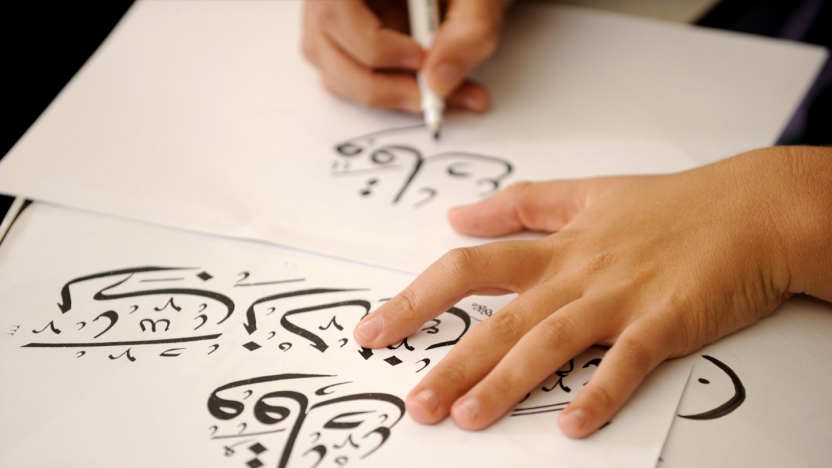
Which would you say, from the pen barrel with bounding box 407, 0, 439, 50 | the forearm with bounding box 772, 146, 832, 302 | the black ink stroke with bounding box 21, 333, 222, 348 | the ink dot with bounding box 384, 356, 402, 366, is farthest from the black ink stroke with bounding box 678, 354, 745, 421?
the pen barrel with bounding box 407, 0, 439, 50

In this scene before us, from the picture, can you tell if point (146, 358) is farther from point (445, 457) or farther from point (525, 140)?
point (525, 140)

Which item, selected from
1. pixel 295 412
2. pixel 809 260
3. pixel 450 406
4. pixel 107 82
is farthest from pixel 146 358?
pixel 809 260

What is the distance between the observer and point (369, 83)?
713mm

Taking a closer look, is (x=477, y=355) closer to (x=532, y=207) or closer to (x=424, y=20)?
(x=532, y=207)

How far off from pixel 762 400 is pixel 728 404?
0.03 meters

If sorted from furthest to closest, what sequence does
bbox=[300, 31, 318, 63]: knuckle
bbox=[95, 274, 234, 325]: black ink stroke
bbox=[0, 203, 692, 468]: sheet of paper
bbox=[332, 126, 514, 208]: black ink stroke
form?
1. bbox=[300, 31, 318, 63]: knuckle
2. bbox=[332, 126, 514, 208]: black ink stroke
3. bbox=[95, 274, 234, 325]: black ink stroke
4. bbox=[0, 203, 692, 468]: sheet of paper

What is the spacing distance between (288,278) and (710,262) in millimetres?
345

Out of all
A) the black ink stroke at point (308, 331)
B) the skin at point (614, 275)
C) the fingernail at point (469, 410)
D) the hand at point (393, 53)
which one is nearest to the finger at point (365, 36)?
the hand at point (393, 53)

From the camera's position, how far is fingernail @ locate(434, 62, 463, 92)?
27.3 inches

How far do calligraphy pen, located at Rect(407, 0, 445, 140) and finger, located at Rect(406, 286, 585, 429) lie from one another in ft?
0.94

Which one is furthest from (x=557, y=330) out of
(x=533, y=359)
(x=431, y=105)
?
(x=431, y=105)

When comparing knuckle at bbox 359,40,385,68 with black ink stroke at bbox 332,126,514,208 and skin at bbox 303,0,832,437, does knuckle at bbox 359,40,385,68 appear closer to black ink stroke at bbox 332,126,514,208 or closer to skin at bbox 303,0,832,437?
black ink stroke at bbox 332,126,514,208

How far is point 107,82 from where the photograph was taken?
72 cm

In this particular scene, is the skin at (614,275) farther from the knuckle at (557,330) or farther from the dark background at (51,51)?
the dark background at (51,51)
